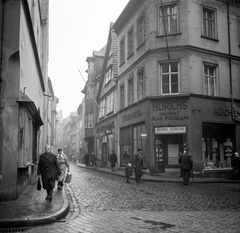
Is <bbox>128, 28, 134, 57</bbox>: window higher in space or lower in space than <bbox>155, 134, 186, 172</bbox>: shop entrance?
higher

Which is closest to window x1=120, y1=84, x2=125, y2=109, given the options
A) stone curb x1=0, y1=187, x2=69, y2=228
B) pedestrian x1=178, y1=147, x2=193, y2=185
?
pedestrian x1=178, y1=147, x2=193, y2=185

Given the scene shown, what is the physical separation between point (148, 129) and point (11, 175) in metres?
11.9

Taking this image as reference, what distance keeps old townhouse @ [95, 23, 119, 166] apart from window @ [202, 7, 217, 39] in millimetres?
10264

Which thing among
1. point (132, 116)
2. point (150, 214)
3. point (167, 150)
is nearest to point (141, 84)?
point (132, 116)

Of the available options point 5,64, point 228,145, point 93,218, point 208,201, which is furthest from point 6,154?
point 228,145

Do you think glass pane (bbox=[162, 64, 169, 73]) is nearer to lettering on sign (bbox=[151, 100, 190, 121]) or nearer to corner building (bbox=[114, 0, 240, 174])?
corner building (bbox=[114, 0, 240, 174])

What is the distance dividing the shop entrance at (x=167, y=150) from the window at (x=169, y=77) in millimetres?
3009

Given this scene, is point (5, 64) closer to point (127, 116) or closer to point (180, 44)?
point (180, 44)

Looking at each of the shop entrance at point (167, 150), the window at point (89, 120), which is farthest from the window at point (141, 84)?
the window at point (89, 120)

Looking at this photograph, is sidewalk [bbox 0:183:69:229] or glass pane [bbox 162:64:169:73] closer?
sidewalk [bbox 0:183:69:229]

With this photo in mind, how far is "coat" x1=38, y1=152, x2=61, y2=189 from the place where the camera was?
9.62 meters

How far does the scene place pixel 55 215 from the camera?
726 cm

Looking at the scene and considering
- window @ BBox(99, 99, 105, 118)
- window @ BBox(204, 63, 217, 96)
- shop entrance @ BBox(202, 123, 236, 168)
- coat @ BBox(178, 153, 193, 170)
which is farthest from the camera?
window @ BBox(99, 99, 105, 118)

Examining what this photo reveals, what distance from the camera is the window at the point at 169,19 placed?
20.6 m
